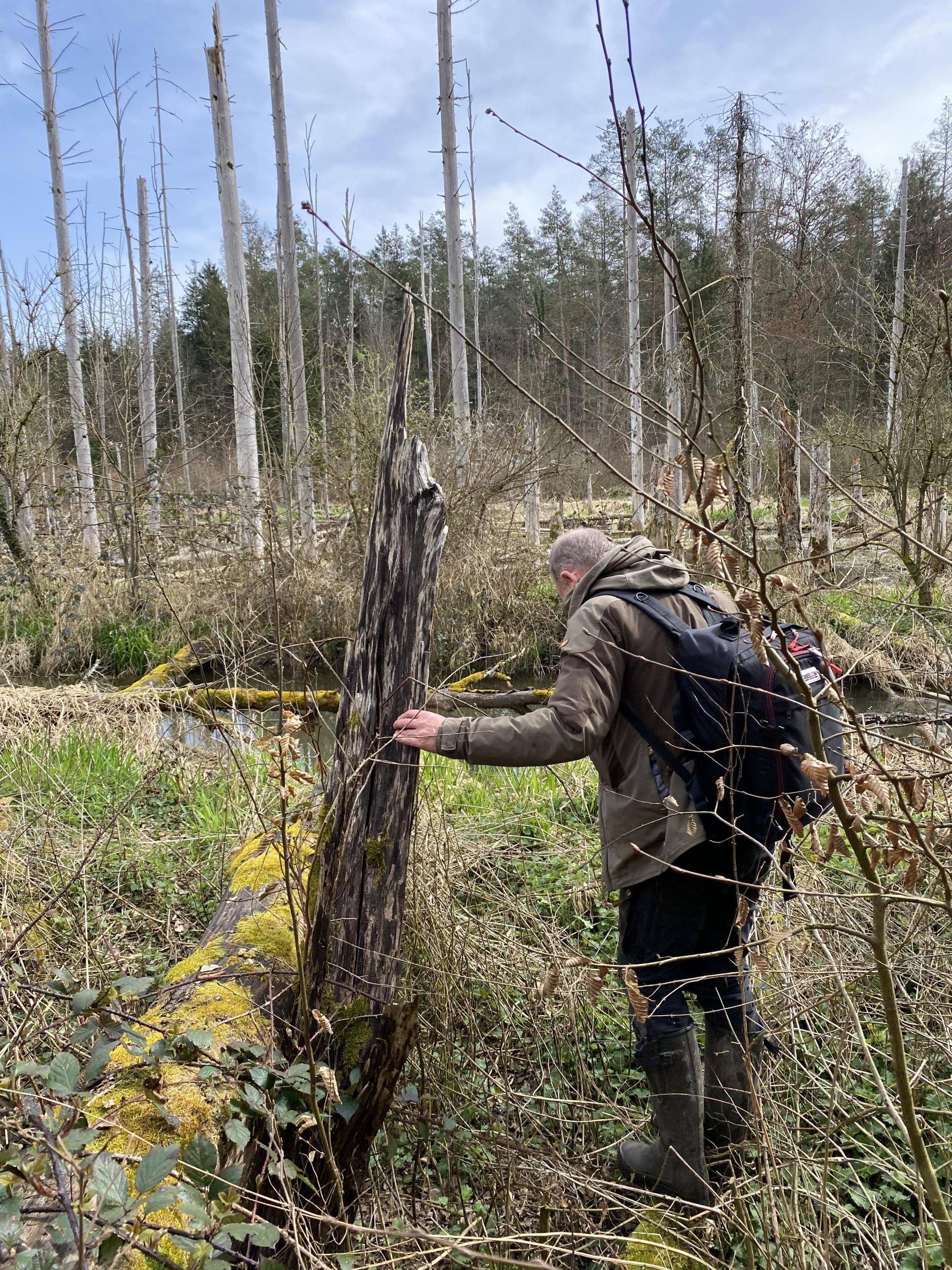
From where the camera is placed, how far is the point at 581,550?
2.49 meters

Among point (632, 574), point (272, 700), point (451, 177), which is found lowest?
point (272, 700)

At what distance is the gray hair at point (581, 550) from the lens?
97.3 inches

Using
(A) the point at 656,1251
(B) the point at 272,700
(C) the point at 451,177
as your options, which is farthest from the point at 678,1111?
(C) the point at 451,177

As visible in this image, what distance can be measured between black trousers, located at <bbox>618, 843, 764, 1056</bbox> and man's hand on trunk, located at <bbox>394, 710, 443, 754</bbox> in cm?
79

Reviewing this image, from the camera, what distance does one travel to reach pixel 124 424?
375 inches

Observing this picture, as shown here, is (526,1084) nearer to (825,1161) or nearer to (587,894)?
(587,894)

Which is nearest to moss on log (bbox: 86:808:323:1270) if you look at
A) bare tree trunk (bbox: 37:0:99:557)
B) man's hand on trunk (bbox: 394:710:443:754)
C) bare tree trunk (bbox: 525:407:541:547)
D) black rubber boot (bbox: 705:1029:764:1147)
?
man's hand on trunk (bbox: 394:710:443:754)

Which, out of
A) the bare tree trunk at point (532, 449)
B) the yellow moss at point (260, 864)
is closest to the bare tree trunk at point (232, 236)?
the bare tree trunk at point (532, 449)

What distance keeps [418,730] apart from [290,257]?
36.5 feet

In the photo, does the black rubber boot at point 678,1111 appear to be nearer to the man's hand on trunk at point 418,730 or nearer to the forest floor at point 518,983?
the forest floor at point 518,983

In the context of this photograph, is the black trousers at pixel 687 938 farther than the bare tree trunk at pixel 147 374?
No

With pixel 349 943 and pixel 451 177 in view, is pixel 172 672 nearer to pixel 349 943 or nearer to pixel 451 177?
pixel 349 943

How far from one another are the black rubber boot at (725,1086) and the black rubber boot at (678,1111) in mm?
78

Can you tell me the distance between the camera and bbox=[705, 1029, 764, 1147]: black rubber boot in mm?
2355
